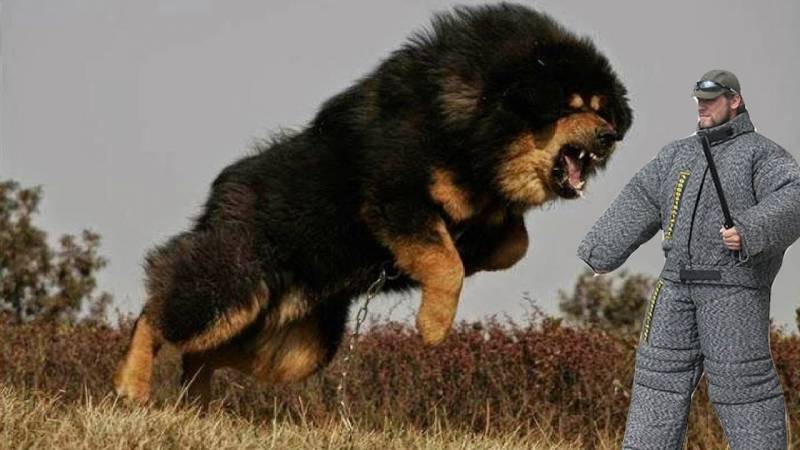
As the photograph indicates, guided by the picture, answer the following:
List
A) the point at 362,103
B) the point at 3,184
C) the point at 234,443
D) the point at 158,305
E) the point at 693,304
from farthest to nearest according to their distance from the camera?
1. the point at 3,184
2. the point at 158,305
3. the point at 362,103
4. the point at 234,443
5. the point at 693,304

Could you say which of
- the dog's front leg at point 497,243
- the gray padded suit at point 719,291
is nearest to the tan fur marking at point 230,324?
the dog's front leg at point 497,243

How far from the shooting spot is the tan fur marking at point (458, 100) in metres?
5.21

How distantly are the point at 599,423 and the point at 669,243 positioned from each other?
11.0ft

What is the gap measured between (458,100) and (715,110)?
1149 millimetres

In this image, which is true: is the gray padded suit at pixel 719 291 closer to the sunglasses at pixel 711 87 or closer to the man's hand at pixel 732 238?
the man's hand at pixel 732 238

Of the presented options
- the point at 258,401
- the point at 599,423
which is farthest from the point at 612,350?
the point at 258,401

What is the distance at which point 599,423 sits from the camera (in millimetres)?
7734

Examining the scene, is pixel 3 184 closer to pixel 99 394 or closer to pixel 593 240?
pixel 99 394

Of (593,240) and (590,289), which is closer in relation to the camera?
(593,240)

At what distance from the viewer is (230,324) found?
18.7 ft

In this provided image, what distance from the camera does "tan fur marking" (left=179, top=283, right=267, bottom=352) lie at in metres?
5.68

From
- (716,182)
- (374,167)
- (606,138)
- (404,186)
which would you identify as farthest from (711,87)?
(374,167)

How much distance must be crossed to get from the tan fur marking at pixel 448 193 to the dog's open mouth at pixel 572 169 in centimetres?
40

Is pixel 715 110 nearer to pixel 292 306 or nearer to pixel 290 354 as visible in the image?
pixel 292 306
